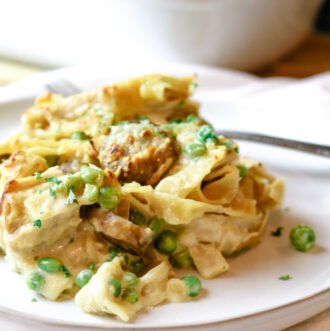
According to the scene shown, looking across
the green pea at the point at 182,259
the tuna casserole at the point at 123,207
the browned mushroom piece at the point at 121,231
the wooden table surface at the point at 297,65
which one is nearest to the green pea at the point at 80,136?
the tuna casserole at the point at 123,207

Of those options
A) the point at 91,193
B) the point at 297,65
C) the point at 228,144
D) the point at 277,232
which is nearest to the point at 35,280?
the point at 91,193

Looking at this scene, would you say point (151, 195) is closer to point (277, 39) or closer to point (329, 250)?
point (329, 250)

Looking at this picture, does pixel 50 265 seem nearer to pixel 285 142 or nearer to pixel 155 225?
pixel 155 225

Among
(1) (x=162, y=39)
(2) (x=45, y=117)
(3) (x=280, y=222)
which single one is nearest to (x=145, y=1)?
(1) (x=162, y=39)

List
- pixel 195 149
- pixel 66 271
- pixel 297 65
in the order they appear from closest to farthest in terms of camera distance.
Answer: pixel 66 271
pixel 195 149
pixel 297 65

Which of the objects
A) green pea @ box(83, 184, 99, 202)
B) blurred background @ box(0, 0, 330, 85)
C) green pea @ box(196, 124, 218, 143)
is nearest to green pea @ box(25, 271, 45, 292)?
green pea @ box(83, 184, 99, 202)

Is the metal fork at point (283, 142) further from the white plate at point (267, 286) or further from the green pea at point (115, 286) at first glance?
the green pea at point (115, 286)
